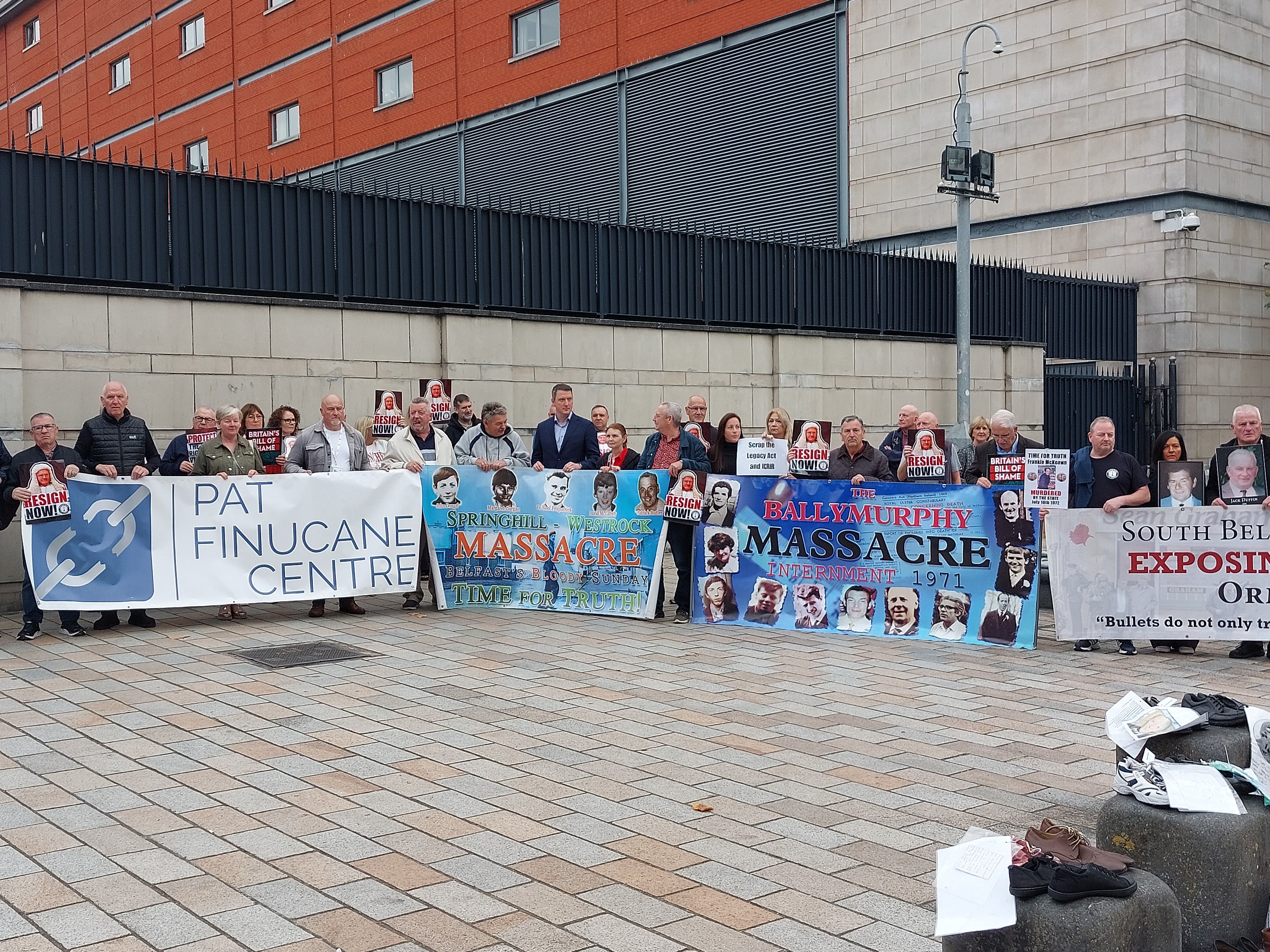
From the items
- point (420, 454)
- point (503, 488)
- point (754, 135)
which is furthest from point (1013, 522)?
point (754, 135)

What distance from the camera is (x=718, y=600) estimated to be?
1155 cm

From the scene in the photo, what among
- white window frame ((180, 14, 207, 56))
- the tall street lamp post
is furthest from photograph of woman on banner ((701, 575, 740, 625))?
white window frame ((180, 14, 207, 56))

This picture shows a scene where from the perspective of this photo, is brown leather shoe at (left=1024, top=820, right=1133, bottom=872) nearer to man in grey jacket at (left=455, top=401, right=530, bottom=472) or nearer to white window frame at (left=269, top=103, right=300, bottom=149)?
man in grey jacket at (left=455, top=401, right=530, bottom=472)

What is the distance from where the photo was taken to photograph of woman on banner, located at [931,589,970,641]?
10.4 metres

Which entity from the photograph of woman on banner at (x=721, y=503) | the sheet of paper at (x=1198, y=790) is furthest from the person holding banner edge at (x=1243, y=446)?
the sheet of paper at (x=1198, y=790)

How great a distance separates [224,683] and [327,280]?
679cm

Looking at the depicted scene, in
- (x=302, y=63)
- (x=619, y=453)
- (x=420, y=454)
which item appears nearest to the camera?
(x=619, y=453)

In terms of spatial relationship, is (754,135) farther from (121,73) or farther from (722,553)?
(121,73)

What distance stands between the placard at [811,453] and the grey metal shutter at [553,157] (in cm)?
2136

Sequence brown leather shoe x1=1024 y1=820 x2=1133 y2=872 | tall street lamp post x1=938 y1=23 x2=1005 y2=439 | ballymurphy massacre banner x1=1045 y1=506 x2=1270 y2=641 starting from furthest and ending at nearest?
tall street lamp post x1=938 y1=23 x2=1005 y2=439
ballymurphy massacre banner x1=1045 y1=506 x2=1270 y2=641
brown leather shoe x1=1024 y1=820 x2=1133 y2=872

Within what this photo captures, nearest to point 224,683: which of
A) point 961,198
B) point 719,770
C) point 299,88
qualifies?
point 719,770

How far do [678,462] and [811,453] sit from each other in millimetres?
1371

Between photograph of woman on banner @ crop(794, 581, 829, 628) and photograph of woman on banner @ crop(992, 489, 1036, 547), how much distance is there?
5.27ft

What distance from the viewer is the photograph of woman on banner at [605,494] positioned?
11906 millimetres
